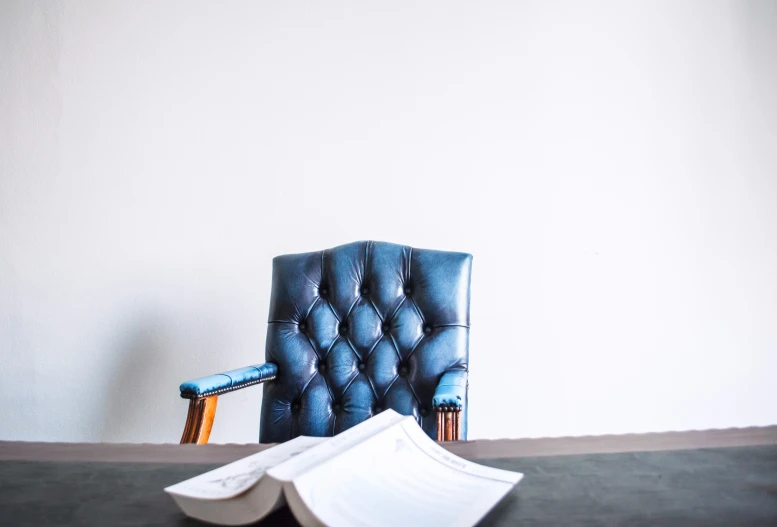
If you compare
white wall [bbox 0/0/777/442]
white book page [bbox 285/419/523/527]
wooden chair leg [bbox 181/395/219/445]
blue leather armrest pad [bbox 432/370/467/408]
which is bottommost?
wooden chair leg [bbox 181/395/219/445]

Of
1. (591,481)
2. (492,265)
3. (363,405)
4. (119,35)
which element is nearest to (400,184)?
(492,265)

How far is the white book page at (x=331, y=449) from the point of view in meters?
0.49

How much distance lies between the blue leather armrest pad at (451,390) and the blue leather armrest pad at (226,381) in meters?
0.43

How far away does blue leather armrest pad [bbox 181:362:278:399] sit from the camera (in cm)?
109

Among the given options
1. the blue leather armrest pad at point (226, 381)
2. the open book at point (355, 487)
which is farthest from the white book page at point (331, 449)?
the blue leather armrest pad at point (226, 381)

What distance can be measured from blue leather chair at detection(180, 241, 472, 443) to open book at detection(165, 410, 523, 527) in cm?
63

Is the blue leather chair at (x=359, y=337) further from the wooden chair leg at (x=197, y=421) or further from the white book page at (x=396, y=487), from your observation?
the white book page at (x=396, y=487)

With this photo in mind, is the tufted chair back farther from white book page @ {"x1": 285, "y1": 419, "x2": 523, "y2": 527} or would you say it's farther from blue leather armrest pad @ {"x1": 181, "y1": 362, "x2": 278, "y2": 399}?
white book page @ {"x1": 285, "y1": 419, "x2": 523, "y2": 527}

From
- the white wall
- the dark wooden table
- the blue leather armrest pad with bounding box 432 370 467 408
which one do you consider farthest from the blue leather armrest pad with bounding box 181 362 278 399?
the white wall

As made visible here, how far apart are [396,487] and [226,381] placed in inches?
28.1

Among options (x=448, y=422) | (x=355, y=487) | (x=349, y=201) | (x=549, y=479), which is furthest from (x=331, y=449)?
(x=349, y=201)

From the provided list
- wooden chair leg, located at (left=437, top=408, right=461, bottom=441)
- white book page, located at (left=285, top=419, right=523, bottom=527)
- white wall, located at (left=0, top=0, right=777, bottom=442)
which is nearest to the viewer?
white book page, located at (left=285, top=419, right=523, bottom=527)

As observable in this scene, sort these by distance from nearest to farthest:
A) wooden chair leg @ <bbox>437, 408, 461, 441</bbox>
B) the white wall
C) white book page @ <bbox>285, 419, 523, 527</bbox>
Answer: white book page @ <bbox>285, 419, 523, 527</bbox> < wooden chair leg @ <bbox>437, 408, 461, 441</bbox> < the white wall

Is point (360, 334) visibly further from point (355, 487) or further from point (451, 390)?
point (355, 487)
